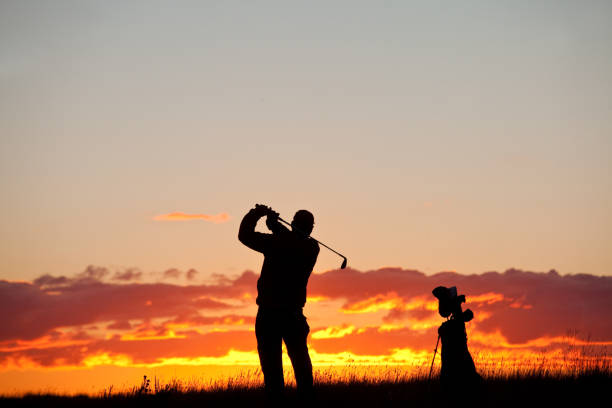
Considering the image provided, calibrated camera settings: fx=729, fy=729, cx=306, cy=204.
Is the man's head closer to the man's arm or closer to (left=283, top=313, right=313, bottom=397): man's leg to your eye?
the man's arm

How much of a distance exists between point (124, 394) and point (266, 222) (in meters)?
5.63

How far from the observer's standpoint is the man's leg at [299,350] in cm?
845

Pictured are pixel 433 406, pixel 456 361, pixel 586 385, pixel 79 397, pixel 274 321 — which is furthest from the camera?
pixel 79 397

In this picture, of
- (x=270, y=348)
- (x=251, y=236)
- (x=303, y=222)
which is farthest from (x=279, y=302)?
(x=303, y=222)

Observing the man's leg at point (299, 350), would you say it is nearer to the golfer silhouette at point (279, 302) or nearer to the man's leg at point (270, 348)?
the golfer silhouette at point (279, 302)

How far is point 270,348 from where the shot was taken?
842cm

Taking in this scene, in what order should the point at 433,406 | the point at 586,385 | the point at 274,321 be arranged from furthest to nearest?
the point at 586,385 → the point at 433,406 → the point at 274,321

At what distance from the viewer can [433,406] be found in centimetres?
1060

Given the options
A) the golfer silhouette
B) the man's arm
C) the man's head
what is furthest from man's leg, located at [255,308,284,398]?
the man's head

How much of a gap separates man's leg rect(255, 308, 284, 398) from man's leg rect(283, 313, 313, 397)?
12 cm

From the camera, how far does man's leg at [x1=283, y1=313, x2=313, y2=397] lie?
8.45 meters

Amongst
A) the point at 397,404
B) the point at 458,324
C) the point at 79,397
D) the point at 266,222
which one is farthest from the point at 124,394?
the point at 458,324

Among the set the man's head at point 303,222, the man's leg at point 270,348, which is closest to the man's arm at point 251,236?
the man's head at point 303,222

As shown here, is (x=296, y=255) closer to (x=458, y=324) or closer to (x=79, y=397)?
(x=458, y=324)
